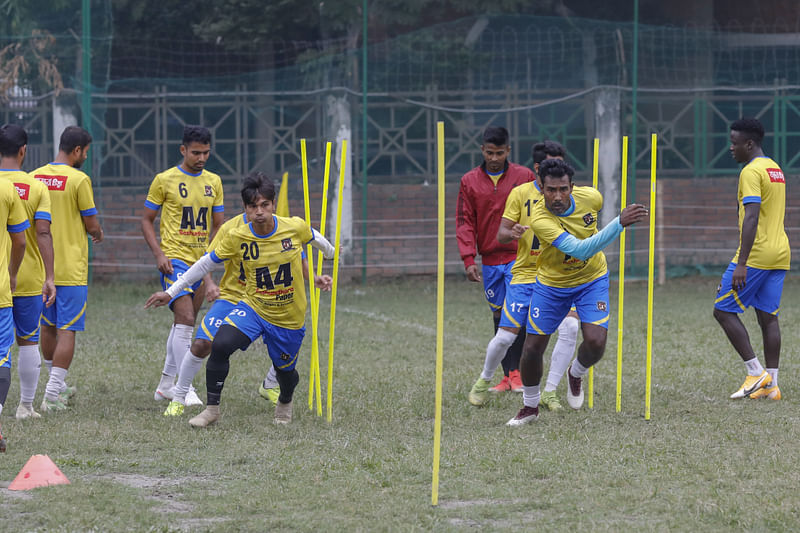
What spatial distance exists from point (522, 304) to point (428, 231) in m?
9.31

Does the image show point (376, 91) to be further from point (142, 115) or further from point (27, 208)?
point (27, 208)

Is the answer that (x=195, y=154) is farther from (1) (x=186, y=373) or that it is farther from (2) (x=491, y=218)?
(2) (x=491, y=218)

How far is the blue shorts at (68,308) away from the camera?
25.1ft

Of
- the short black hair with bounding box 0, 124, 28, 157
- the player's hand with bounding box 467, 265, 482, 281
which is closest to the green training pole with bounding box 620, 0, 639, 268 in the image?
the player's hand with bounding box 467, 265, 482, 281

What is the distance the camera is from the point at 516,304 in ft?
25.2

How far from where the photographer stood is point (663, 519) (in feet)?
15.6

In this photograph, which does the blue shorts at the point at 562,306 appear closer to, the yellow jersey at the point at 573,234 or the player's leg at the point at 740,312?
the yellow jersey at the point at 573,234

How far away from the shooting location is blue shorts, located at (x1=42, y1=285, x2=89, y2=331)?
764 cm

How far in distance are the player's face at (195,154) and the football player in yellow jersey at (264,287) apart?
1.25 metres

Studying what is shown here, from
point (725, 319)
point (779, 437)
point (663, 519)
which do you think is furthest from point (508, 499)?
point (725, 319)

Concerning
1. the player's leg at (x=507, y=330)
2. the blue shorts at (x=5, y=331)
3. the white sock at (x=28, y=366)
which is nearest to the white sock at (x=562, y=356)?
the player's leg at (x=507, y=330)

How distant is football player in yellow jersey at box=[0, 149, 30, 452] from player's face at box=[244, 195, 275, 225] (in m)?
1.29

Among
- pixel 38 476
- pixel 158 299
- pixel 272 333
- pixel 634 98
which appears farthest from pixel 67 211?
pixel 634 98

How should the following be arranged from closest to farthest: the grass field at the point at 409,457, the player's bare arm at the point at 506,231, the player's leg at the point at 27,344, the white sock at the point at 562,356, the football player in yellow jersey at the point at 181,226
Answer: the grass field at the point at 409,457 < the player's leg at the point at 27,344 < the player's bare arm at the point at 506,231 < the white sock at the point at 562,356 < the football player in yellow jersey at the point at 181,226
